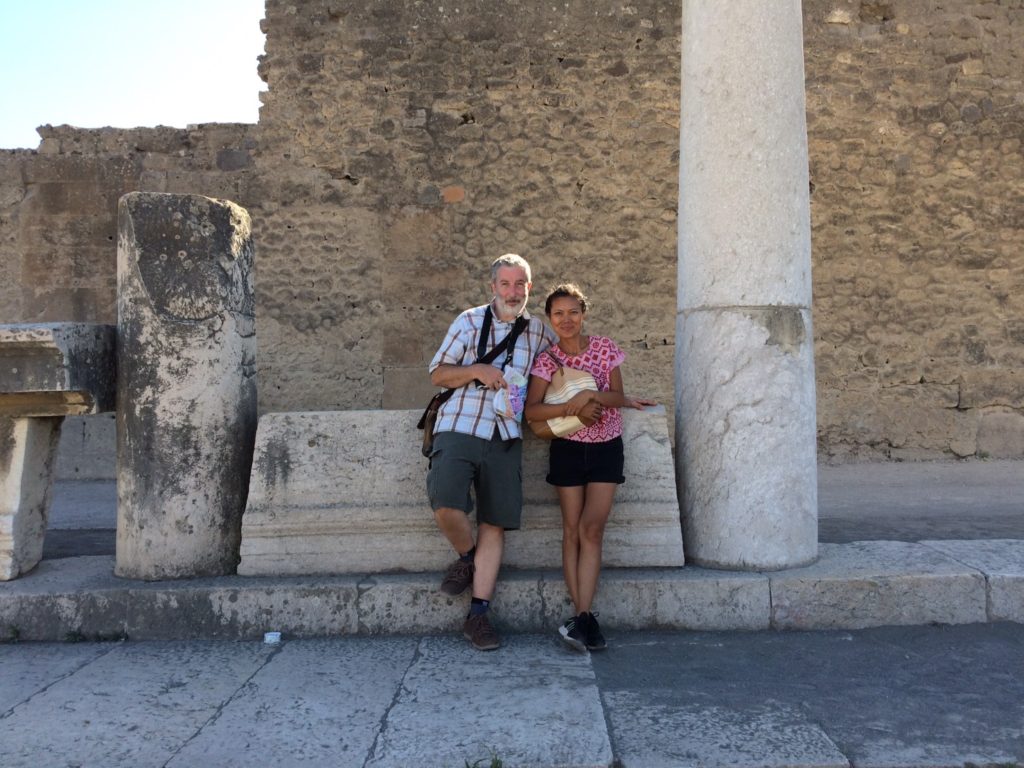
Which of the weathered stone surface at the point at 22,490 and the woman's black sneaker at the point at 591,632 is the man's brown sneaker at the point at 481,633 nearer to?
the woman's black sneaker at the point at 591,632

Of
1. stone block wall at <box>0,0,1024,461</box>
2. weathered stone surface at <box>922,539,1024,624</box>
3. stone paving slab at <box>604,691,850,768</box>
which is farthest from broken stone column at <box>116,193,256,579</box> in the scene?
stone block wall at <box>0,0,1024,461</box>

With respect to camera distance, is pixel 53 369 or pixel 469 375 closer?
pixel 469 375

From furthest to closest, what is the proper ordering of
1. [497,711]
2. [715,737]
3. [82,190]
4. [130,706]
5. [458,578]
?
[82,190], [458,578], [130,706], [497,711], [715,737]

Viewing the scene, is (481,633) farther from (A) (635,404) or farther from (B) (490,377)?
(A) (635,404)

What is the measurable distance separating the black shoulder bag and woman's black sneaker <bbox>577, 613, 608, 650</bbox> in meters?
0.97

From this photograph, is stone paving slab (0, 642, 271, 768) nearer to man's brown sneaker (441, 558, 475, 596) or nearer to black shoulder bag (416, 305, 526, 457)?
man's brown sneaker (441, 558, 475, 596)

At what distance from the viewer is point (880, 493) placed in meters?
6.72

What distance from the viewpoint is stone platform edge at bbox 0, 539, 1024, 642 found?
3.70 m

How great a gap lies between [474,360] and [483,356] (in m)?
0.05

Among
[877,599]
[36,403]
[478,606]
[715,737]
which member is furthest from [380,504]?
[877,599]

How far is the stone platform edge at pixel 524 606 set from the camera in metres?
3.70

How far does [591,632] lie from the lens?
345 centimetres

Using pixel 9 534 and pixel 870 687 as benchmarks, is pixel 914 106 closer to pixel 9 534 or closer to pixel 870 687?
pixel 870 687

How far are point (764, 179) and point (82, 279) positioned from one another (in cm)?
725
